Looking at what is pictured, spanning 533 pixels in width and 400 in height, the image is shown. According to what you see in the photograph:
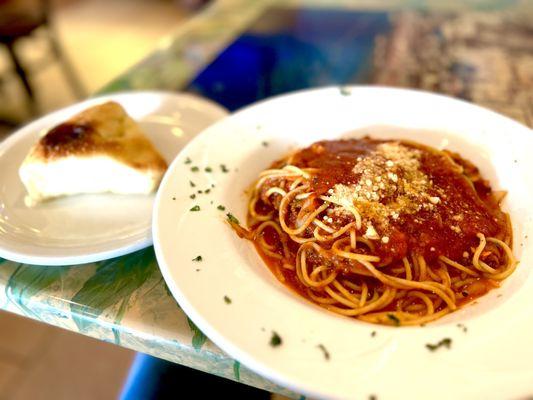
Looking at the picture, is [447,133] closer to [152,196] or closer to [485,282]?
[485,282]

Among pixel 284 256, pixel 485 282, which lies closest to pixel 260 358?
pixel 284 256

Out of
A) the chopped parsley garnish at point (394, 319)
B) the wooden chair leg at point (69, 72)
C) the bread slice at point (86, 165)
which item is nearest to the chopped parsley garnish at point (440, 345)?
the chopped parsley garnish at point (394, 319)

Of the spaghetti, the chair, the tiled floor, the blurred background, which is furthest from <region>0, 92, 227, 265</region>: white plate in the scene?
the chair

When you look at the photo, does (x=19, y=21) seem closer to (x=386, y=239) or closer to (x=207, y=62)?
(x=207, y=62)

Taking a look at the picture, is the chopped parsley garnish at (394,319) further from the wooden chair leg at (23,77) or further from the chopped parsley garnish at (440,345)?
the wooden chair leg at (23,77)

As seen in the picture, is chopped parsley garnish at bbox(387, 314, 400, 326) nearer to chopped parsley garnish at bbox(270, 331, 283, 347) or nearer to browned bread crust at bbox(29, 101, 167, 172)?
chopped parsley garnish at bbox(270, 331, 283, 347)

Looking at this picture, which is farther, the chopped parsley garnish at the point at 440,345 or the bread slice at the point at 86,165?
the bread slice at the point at 86,165
